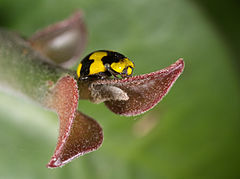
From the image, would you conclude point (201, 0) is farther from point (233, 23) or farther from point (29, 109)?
point (29, 109)

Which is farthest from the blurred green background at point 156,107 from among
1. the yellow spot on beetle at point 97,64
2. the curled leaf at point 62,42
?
the yellow spot on beetle at point 97,64

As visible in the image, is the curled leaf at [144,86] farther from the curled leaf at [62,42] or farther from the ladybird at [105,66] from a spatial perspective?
the curled leaf at [62,42]

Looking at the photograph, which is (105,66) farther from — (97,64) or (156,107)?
(156,107)

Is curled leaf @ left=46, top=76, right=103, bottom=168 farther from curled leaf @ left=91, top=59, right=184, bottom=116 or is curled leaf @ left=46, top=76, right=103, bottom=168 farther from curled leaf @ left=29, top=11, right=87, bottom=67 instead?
curled leaf @ left=29, top=11, right=87, bottom=67

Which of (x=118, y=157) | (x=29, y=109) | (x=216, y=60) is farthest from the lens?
(x=216, y=60)

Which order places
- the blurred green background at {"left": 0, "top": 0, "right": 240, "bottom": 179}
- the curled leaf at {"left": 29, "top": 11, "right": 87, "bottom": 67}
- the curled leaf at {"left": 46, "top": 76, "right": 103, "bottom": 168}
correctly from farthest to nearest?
the blurred green background at {"left": 0, "top": 0, "right": 240, "bottom": 179} → the curled leaf at {"left": 29, "top": 11, "right": 87, "bottom": 67} → the curled leaf at {"left": 46, "top": 76, "right": 103, "bottom": 168}

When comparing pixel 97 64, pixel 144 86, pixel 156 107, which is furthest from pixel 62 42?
pixel 156 107

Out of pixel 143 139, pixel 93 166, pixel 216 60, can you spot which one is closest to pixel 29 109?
pixel 93 166

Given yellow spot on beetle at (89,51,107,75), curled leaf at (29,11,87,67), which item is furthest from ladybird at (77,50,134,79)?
curled leaf at (29,11,87,67)
